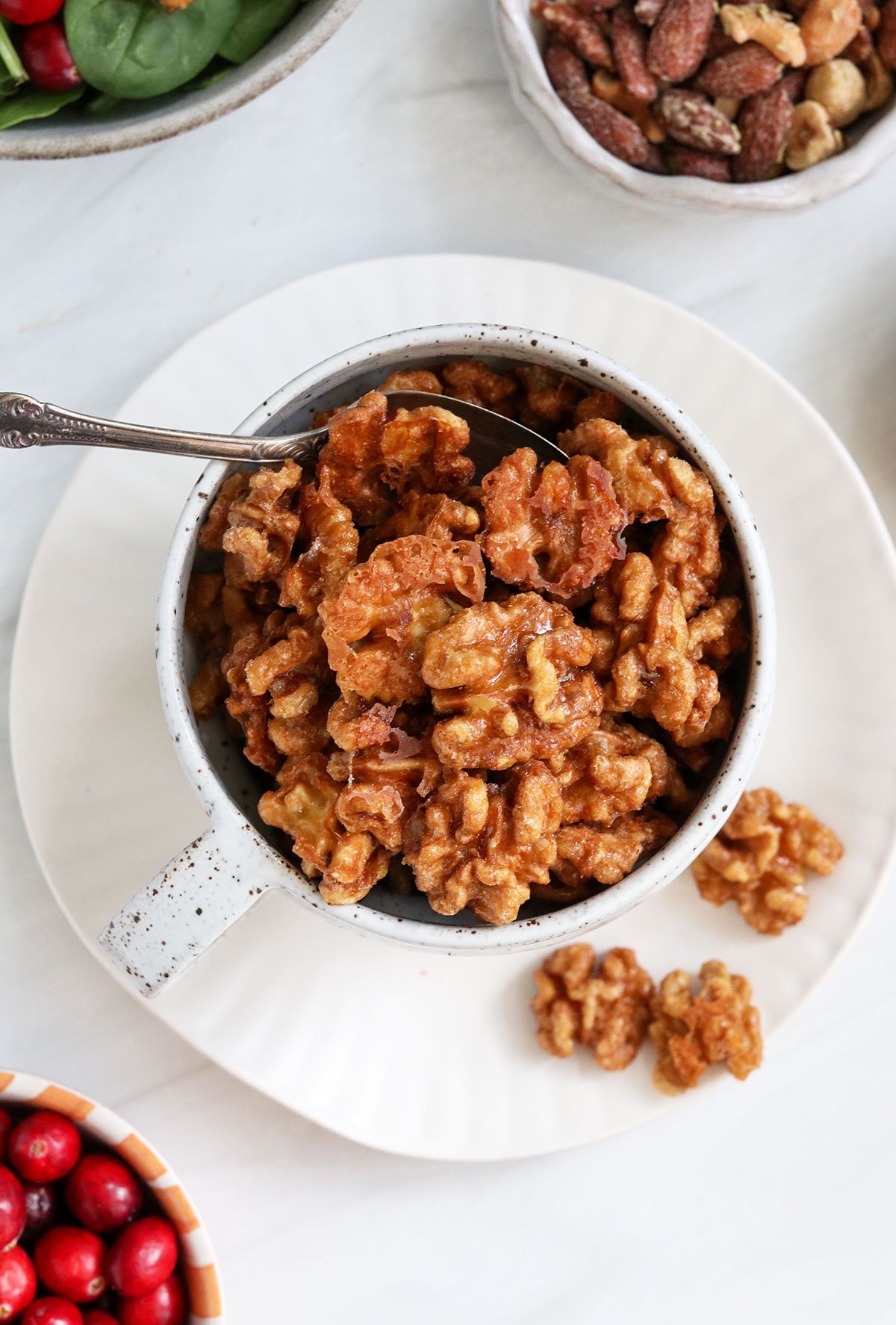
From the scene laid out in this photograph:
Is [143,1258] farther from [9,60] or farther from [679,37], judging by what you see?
[679,37]

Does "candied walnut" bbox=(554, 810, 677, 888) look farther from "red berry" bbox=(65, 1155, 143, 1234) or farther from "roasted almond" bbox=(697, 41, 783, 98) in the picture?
"roasted almond" bbox=(697, 41, 783, 98)

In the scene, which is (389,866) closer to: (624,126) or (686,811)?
(686,811)

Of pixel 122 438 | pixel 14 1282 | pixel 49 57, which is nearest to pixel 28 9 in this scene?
pixel 49 57

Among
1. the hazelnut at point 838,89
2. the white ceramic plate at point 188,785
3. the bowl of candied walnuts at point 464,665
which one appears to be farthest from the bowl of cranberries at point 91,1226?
the hazelnut at point 838,89

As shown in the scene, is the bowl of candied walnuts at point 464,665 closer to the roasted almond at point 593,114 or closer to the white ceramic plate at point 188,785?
the white ceramic plate at point 188,785

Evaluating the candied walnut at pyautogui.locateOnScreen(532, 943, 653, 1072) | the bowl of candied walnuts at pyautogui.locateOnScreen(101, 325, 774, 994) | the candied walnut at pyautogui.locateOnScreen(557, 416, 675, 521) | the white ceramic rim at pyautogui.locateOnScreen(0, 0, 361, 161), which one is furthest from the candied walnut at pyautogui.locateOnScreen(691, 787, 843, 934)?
the white ceramic rim at pyautogui.locateOnScreen(0, 0, 361, 161)
